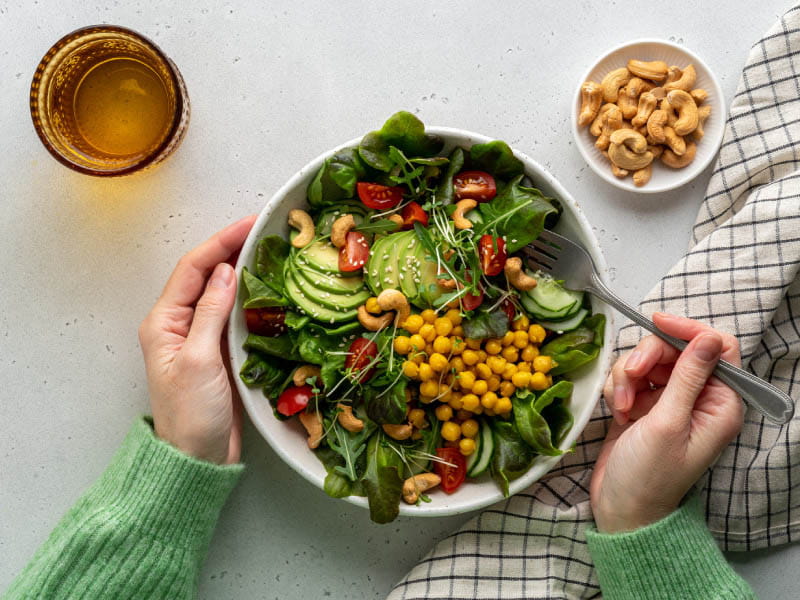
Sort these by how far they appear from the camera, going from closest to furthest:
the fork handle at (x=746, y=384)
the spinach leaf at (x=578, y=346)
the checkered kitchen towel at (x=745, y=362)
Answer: the fork handle at (x=746, y=384) < the spinach leaf at (x=578, y=346) < the checkered kitchen towel at (x=745, y=362)

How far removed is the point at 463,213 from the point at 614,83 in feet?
2.06

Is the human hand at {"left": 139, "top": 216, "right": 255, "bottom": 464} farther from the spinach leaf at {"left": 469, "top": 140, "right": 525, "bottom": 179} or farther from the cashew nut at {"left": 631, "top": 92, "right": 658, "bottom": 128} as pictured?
the cashew nut at {"left": 631, "top": 92, "right": 658, "bottom": 128}

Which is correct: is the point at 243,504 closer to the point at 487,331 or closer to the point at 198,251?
the point at 198,251

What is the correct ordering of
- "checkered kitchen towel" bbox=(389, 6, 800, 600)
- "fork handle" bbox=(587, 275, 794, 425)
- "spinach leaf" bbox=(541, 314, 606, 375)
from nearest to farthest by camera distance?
"fork handle" bbox=(587, 275, 794, 425)
"spinach leaf" bbox=(541, 314, 606, 375)
"checkered kitchen towel" bbox=(389, 6, 800, 600)

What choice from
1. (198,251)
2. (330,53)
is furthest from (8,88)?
(330,53)

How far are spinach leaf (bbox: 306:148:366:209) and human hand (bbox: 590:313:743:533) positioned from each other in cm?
83

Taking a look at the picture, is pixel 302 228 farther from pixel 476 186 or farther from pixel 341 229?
pixel 476 186

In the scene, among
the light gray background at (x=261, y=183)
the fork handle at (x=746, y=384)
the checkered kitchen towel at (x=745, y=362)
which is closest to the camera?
the fork handle at (x=746, y=384)

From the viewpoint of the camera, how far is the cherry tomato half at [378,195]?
1863 millimetres

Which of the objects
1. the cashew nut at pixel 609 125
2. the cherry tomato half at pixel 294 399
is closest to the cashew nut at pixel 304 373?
the cherry tomato half at pixel 294 399

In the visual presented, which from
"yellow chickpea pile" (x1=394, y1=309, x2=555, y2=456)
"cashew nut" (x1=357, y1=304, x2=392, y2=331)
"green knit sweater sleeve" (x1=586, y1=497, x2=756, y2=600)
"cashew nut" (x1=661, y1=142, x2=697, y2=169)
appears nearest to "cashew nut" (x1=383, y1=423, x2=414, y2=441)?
"yellow chickpea pile" (x1=394, y1=309, x2=555, y2=456)

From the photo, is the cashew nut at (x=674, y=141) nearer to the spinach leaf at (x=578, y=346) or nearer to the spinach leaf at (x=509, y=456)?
the spinach leaf at (x=578, y=346)

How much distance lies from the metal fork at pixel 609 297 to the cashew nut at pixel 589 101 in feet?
1.35

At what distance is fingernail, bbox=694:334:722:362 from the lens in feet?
5.70
